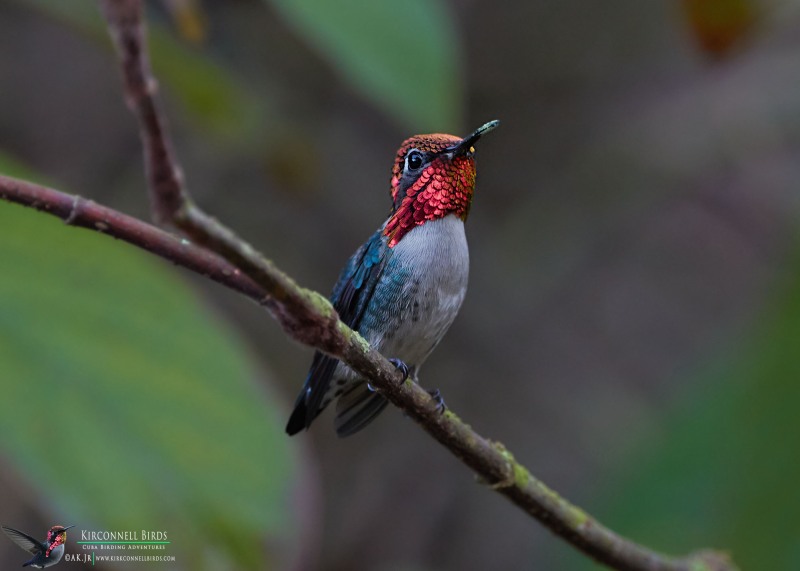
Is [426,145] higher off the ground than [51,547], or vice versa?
[426,145]

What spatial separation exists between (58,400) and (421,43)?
922 millimetres

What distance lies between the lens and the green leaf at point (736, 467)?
2176mm

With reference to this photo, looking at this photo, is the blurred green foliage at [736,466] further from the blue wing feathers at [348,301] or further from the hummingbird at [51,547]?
the hummingbird at [51,547]

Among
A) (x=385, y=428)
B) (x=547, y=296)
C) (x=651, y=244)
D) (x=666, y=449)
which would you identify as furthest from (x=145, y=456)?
(x=651, y=244)

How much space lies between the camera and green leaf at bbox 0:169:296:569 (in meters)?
1.51

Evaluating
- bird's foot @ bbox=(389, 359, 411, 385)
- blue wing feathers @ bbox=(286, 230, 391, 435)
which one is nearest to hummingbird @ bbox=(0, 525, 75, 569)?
blue wing feathers @ bbox=(286, 230, 391, 435)

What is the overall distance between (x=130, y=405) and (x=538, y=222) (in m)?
2.71

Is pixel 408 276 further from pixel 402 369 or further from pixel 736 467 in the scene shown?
pixel 736 467

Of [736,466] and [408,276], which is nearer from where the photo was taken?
[408,276]

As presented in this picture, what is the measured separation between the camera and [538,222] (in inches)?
161

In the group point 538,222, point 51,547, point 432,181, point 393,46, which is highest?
point 538,222

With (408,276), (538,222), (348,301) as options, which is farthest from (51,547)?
(538,222)

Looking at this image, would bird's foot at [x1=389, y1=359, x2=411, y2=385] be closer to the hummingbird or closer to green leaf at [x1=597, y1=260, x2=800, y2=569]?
the hummingbird

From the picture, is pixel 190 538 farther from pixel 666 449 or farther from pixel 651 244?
pixel 651 244
